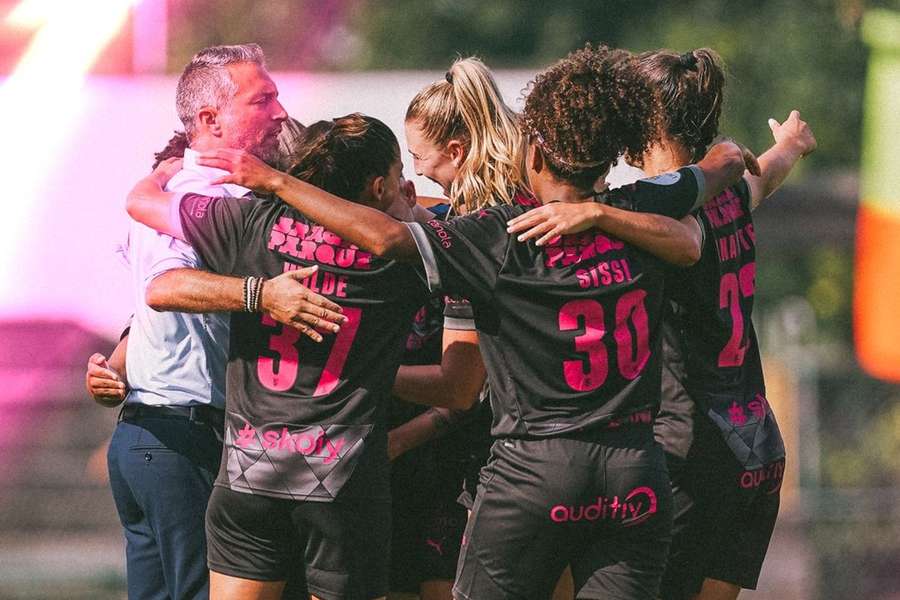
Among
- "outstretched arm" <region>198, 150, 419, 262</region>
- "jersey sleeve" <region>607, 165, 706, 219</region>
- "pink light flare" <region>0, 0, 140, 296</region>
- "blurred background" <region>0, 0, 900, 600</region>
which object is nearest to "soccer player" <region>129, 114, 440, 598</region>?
"outstretched arm" <region>198, 150, 419, 262</region>

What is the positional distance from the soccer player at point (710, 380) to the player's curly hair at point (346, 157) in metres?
0.86

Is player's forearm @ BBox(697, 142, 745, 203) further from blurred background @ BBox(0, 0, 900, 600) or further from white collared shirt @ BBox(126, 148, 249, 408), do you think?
blurred background @ BBox(0, 0, 900, 600)

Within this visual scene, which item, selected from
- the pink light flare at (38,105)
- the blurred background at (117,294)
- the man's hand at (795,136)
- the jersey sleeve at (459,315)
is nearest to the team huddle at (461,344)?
the jersey sleeve at (459,315)

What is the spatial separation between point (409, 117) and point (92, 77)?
23.5 ft

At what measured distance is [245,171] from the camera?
3.73m

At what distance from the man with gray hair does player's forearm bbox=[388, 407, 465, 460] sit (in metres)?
0.53

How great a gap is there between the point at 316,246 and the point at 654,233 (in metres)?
0.88

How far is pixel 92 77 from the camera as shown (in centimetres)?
1116

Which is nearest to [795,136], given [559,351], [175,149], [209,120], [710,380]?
[710,380]

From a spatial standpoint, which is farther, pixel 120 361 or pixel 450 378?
pixel 120 361

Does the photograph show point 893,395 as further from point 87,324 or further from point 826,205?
point 87,324

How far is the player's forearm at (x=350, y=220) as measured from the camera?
369 centimetres

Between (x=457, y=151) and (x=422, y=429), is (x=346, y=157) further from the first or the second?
(x=422, y=429)

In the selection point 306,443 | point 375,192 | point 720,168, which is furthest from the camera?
point 720,168
